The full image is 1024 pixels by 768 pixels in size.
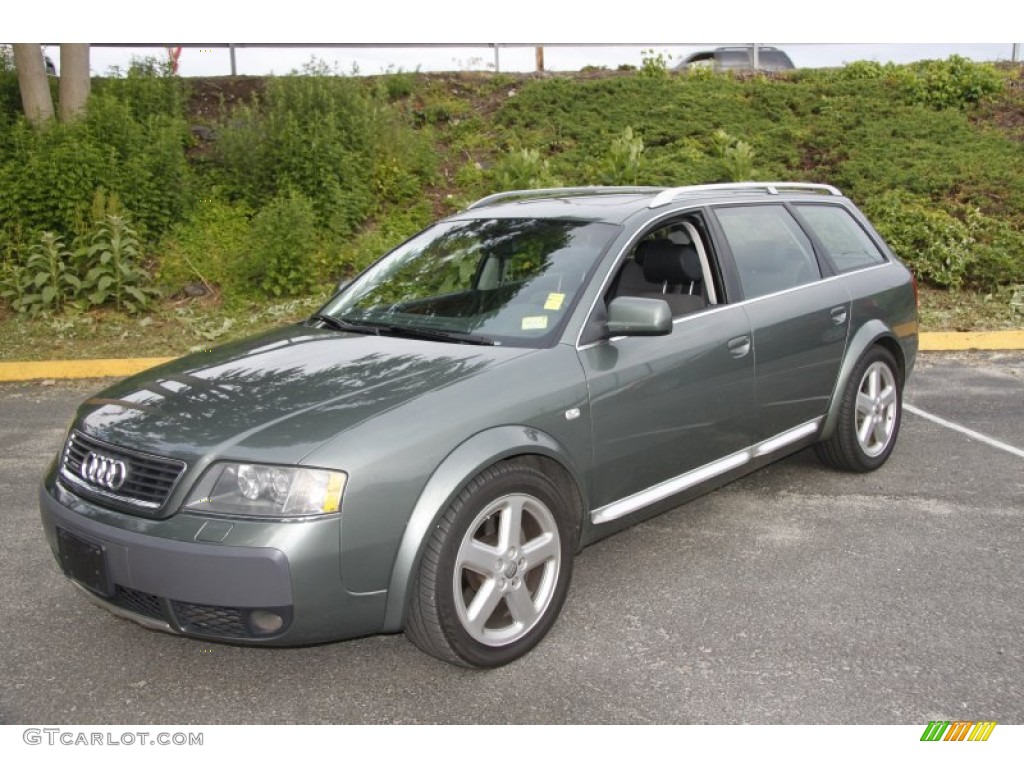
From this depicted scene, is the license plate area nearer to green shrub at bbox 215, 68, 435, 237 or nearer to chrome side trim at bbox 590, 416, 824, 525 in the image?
chrome side trim at bbox 590, 416, 824, 525

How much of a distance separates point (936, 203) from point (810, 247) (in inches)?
326

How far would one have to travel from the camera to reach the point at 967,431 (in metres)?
6.54

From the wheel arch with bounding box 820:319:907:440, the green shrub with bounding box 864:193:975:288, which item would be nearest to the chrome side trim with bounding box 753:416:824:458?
the wheel arch with bounding box 820:319:907:440

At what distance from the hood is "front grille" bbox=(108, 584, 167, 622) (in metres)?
0.45

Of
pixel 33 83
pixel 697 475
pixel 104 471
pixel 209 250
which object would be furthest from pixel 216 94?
pixel 104 471

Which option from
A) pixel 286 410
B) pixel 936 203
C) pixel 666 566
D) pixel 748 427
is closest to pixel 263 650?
pixel 286 410

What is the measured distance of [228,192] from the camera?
12.6 m

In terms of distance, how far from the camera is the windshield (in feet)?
13.0

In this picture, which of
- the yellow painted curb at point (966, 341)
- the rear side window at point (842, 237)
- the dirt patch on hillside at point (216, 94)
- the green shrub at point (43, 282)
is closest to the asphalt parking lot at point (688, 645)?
the rear side window at point (842, 237)

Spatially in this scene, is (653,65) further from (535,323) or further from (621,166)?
(535,323)

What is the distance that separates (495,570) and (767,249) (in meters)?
2.52

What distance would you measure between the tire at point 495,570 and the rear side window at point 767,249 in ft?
5.77

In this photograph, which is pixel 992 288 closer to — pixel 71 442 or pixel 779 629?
pixel 779 629
